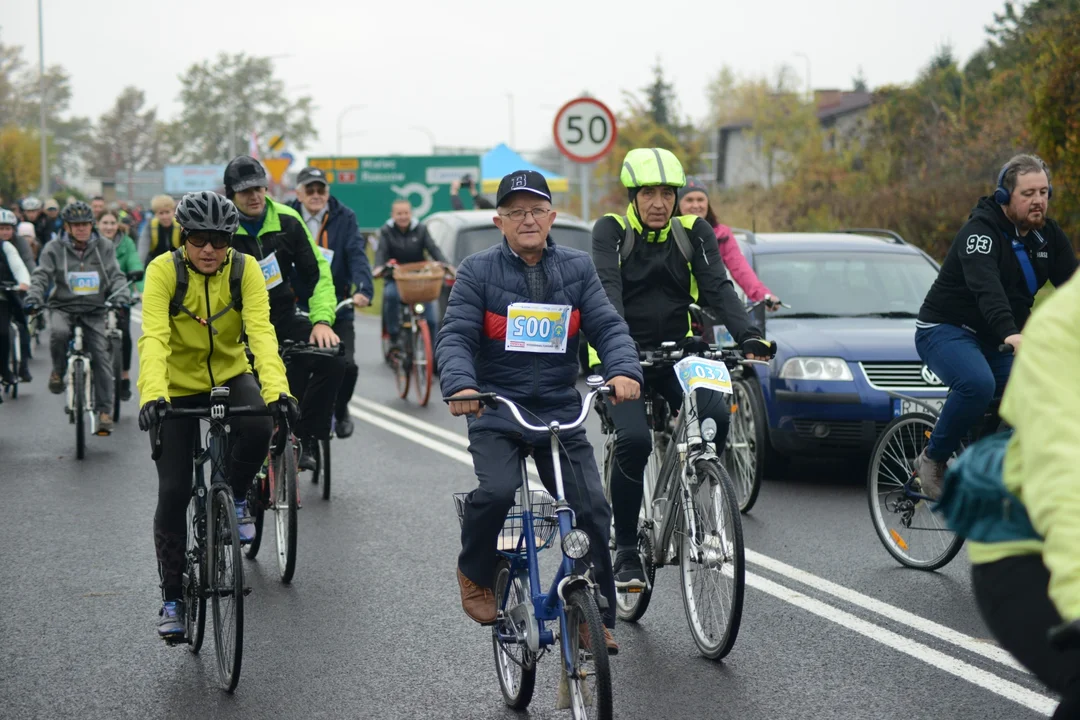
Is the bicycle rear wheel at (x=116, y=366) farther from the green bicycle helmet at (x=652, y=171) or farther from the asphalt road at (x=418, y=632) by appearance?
the green bicycle helmet at (x=652, y=171)

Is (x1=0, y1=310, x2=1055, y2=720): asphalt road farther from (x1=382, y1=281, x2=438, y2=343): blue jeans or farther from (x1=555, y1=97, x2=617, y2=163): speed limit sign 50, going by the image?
(x1=555, y1=97, x2=617, y2=163): speed limit sign 50

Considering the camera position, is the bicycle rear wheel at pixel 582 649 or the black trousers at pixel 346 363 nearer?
the bicycle rear wheel at pixel 582 649

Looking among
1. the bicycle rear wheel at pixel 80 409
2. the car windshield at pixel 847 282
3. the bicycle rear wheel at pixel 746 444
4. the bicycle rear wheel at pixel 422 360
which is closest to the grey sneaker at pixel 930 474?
the bicycle rear wheel at pixel 746 444

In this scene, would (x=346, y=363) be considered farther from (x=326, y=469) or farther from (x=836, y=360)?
(x=836, y=360)

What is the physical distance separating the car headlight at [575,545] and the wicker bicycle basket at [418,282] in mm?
10411

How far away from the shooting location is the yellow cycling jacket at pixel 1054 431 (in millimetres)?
2463

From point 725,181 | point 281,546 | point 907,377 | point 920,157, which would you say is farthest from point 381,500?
point 725,181

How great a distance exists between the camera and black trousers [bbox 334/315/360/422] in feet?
33.1

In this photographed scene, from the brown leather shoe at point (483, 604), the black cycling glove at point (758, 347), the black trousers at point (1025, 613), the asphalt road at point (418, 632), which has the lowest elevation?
the asphalt road at point (418, 632)

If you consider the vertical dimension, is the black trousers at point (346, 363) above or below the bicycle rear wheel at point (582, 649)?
above

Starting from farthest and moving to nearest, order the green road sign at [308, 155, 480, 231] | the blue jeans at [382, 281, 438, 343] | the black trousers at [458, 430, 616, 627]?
the green road sign at [308, 155, 480, 231] < the blue jeans at [382, 281, 438, 343] < the black trousers at [458, 430, 616, 627]

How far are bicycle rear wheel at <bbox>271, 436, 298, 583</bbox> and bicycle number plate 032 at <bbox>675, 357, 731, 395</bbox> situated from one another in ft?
7.90

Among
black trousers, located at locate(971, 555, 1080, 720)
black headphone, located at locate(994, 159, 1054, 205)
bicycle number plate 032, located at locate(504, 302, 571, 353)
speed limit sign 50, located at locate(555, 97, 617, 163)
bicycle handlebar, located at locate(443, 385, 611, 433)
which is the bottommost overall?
black trousers, located at locate(971, 555, 1080, 720)

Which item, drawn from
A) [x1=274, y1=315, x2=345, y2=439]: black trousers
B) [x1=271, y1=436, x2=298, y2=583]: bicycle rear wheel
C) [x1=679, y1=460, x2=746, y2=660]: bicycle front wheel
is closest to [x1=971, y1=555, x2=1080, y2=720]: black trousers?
[x1=679, y1=460, x2=746, y2=660]: bicycle front wheel
